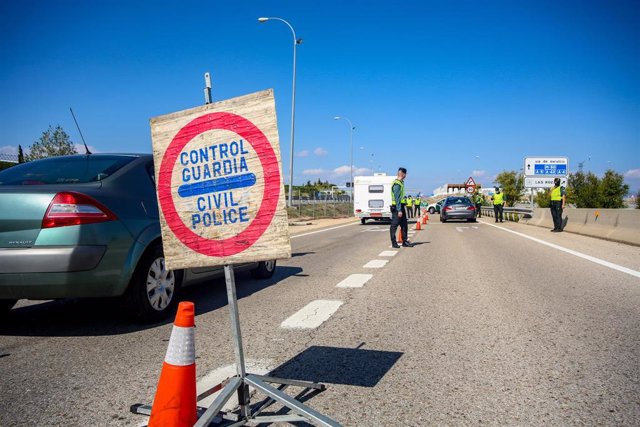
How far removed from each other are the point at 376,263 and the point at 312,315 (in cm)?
446

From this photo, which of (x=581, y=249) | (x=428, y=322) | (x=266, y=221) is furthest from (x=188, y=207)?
(x=581, y=249)

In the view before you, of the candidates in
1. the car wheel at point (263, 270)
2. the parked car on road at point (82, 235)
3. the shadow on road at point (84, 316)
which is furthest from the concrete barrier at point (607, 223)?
the parked car on road at point (82, 235)

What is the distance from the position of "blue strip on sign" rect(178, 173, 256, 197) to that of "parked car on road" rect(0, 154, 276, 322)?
5.57 feet

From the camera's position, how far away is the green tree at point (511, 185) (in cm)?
8300

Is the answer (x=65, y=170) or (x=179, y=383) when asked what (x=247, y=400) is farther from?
(x=65, y=170)

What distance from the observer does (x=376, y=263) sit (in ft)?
30.7

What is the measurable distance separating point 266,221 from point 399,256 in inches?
324

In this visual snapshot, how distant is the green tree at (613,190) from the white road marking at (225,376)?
5878cm

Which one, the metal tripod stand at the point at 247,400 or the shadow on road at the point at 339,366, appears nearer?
the metal tripod stand at the point at 247,400

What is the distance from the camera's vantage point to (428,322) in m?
4.74

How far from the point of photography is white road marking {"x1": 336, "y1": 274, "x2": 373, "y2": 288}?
6.85 meters

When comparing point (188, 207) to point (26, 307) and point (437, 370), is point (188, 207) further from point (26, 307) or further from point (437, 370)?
point (26, 307)

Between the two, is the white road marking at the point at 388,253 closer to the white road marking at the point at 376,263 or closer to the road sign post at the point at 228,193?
the white road marking at the point at 376,263

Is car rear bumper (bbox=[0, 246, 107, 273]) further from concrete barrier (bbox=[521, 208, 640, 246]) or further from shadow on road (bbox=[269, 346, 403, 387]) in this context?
concrete barrier (bbox=[521, 208, 640, 246])
